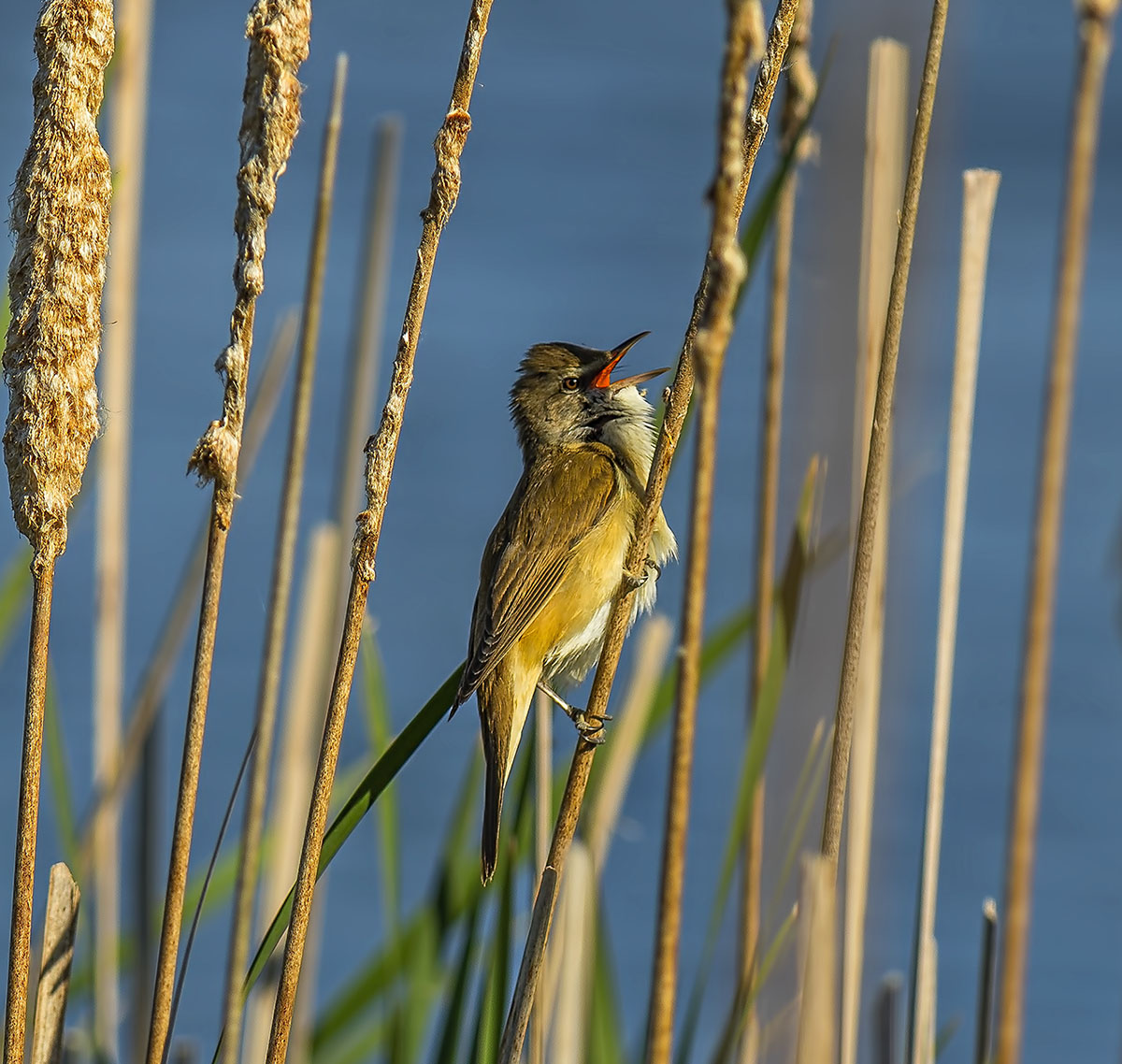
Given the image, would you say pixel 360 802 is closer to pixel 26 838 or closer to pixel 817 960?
pixel 26 838

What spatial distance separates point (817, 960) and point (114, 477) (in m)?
1.70

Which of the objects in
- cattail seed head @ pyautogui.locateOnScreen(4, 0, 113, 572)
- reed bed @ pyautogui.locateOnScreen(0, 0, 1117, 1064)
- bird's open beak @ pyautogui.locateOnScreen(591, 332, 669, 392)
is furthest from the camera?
bird's open beak @ pyautogui.locateOnScreen(591, 332, 669, 392)

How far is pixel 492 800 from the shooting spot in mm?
2932

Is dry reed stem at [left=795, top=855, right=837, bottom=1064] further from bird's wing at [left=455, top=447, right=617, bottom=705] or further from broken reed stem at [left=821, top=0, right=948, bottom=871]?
bird's wing at [left=455, top=447, right=617, bottom=705]

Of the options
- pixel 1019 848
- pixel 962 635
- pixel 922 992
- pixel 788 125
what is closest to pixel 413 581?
pixel 962 635

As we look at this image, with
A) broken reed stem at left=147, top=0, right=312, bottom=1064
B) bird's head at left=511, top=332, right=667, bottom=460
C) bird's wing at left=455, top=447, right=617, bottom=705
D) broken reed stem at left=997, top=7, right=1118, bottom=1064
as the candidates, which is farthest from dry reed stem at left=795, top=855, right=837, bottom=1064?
bird's head at left=511, top=332, right=667, bottom=460

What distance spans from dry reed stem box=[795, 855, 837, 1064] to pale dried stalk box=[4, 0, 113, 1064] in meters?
0.95

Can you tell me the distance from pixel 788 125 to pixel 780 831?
120cm

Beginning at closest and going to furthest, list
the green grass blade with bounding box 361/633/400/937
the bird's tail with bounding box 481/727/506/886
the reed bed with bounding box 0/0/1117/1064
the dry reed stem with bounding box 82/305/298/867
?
the reed bed with bounding box 0/0/1117/1064 < the green grass blade with bounding box 361/633/400/937 < the bird's tail with bounding box 481/727/506/886 < the dry reed stem with bounding box 82/305/298/867

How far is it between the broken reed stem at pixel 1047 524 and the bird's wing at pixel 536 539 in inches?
68.7

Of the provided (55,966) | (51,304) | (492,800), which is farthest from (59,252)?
(492,800)

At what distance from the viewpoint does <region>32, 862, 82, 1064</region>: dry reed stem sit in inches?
78.2

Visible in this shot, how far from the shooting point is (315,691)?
117 inches

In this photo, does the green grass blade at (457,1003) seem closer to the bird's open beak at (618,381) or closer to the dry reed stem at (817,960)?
the dry reed stem at (817,960)
